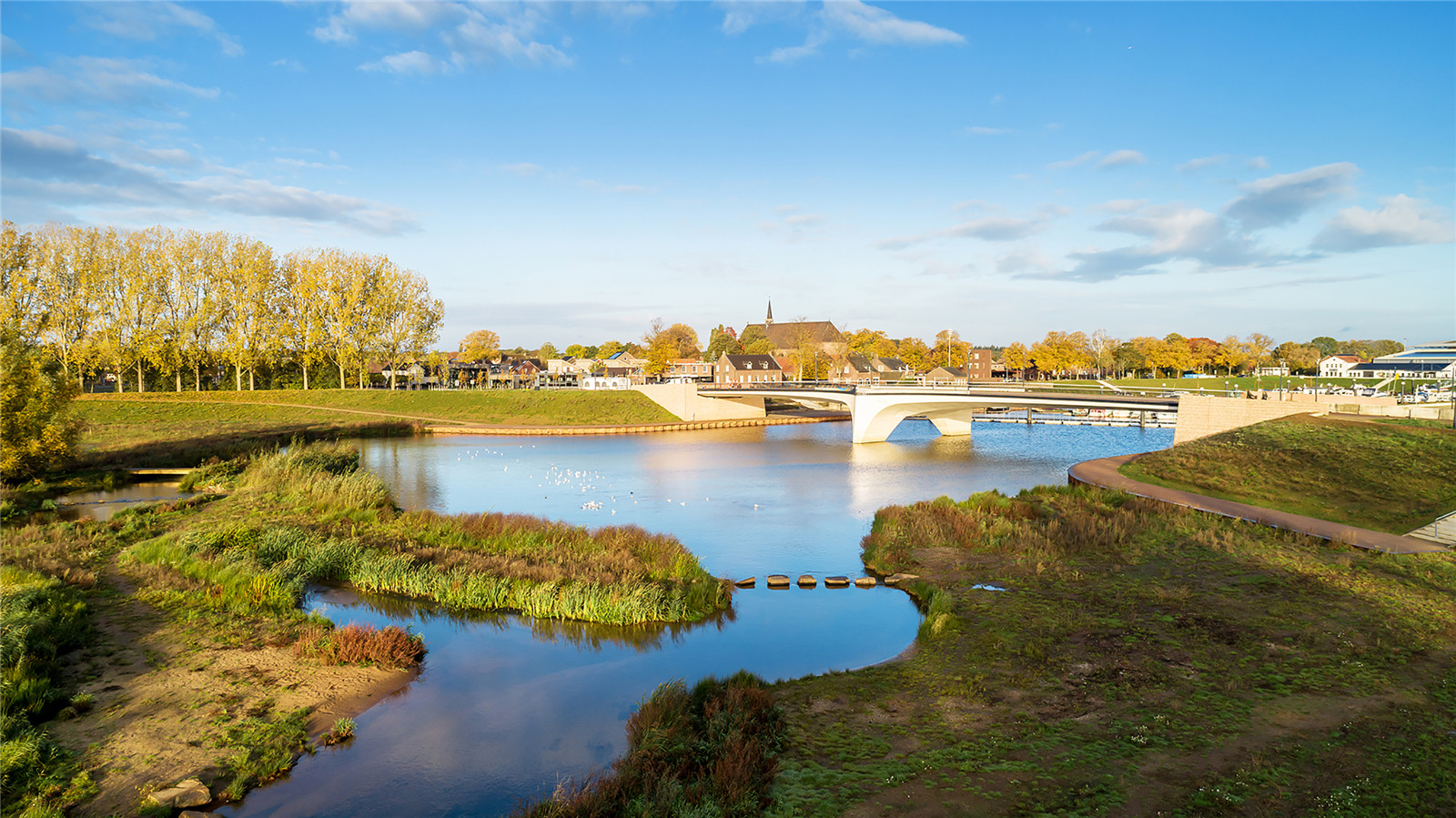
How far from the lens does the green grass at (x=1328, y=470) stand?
2453cm

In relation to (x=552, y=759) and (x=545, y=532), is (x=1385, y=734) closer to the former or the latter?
(x=552, y=759)

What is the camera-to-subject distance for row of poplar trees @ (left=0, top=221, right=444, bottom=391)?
65.4 metres

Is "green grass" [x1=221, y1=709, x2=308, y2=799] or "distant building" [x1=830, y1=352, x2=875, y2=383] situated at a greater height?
"distant building" [x1=830, y1=352, x2=875, y2=383]

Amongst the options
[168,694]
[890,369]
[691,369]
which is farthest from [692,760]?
[691,369]

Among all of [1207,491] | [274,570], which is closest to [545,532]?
[274,570]

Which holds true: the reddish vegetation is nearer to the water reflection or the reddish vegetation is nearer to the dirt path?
the dirt path

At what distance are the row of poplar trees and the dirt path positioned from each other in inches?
2371

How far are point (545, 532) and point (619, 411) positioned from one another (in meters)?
55.7

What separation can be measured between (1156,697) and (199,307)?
8801 cm

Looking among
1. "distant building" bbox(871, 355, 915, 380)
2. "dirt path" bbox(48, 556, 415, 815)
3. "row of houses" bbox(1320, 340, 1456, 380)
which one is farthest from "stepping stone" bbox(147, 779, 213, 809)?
"distant building" bbox(871, 355, 915, 380)

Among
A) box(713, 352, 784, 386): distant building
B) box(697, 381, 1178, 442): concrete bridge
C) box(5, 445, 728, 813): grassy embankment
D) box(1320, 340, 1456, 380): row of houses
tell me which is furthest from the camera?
box(713, 352, 784, 386): distant building

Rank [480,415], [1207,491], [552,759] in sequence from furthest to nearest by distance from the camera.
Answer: [480,415], [1207,491], [552,759]

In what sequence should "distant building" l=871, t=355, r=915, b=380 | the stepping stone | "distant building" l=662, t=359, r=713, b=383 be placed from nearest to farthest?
the stepping stone, "distant building" l=871, t=355, r=915, b=380, "distant building" l=662, t=359, r=713, b=383

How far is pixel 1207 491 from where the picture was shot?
1171 inches
